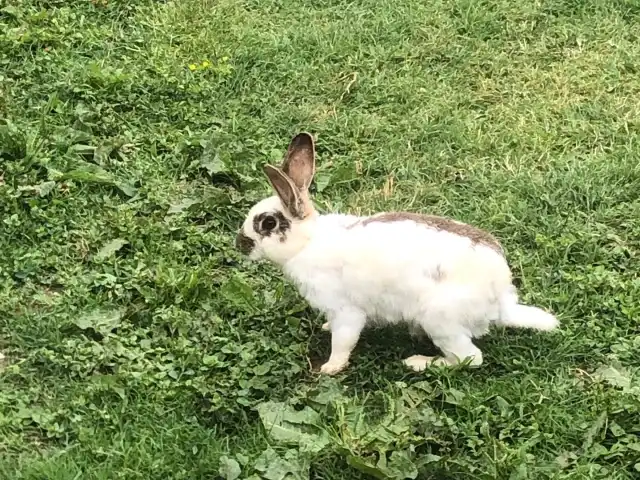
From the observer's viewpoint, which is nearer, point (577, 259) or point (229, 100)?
point (577, 259)

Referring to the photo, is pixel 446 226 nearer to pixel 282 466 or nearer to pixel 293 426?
pixel 293 426

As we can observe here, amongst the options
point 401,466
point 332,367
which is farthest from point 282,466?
point 332,367

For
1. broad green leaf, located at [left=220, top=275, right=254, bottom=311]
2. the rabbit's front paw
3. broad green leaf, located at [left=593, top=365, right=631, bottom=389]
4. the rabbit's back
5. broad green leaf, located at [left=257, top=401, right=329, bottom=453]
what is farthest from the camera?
broad green leaf, located at [left=220, top=275, right=254, bottom=311]

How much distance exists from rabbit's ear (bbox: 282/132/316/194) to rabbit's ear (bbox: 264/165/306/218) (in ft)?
0.32

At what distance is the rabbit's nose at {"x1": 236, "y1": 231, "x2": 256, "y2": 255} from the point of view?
12.8 ft

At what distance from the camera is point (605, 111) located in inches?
205

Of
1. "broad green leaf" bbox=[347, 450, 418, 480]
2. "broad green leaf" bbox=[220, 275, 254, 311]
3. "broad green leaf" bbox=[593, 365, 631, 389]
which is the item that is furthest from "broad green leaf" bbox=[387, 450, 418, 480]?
"broad green leaf" bbox=[220, 275, 254, 311]

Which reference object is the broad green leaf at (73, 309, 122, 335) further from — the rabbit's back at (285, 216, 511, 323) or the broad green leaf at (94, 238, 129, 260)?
the rabbit's back at (285, 216, 511, 323)

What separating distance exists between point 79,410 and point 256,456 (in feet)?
2.17

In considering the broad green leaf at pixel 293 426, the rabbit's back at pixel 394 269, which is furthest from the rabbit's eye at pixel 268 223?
the broad green leaf at pixel 293 426

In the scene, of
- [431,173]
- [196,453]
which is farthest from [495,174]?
[196,453]

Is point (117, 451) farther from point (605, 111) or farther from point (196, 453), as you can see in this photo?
point (605, 111)

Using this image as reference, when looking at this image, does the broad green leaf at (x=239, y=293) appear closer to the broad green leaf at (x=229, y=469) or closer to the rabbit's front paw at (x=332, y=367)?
the rabbit's front paw at (x=332, y=367)

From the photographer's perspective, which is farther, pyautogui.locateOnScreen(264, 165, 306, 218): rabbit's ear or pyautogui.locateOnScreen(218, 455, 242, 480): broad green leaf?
pyautogui.locateOnScreen(264, 165, 306, 218): rabbit's ear
